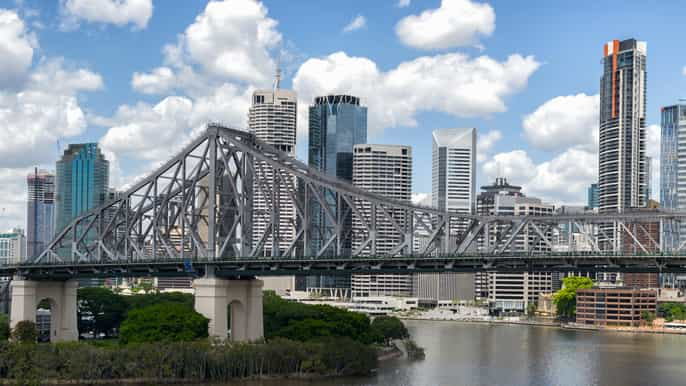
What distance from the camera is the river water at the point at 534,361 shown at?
79062mm

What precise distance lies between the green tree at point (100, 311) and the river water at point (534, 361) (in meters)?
33.1

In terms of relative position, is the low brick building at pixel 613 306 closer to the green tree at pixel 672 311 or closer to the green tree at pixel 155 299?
the green tree at pixel 672 311

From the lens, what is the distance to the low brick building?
16800 cm

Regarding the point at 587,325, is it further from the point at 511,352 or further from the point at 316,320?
the point at 316,320

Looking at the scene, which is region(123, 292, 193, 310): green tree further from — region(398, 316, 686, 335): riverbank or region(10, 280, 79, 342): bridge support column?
region(398, 316, 686, 335): riverbank

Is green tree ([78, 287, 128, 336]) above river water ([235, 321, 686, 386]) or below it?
above

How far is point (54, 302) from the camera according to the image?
103062mm

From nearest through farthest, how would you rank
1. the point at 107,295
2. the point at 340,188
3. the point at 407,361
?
the point at 340,188, the point at 407,361, the point at 107,295

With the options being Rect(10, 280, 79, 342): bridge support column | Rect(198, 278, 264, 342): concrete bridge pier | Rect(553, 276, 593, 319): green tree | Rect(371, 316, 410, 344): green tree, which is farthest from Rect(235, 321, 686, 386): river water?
Rect(553, 276, 593, 319): green tree

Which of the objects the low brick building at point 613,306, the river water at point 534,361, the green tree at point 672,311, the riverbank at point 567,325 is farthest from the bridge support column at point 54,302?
the green tree at point 672,311

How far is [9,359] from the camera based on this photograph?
73562mm

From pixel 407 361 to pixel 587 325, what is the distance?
8407 cm

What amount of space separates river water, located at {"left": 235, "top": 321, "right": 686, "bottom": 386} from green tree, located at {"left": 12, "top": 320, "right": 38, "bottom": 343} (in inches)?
1064

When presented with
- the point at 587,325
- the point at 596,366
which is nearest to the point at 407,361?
the point at 596,366
